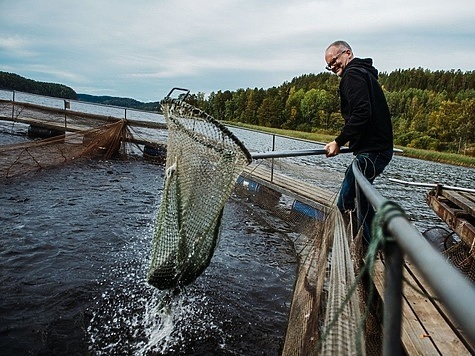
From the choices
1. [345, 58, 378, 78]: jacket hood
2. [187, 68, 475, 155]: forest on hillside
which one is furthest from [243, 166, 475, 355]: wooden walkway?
[187, 68, 475, 155]: forest on hillside

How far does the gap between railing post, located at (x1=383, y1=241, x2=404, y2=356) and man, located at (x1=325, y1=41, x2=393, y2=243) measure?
9.63 ft

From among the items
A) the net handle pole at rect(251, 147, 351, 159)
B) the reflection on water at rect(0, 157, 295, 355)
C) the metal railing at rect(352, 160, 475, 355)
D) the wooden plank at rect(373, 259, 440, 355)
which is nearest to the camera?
the metal railing at rect(352, 160, 475, 355)

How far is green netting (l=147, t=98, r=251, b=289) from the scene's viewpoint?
124 inches

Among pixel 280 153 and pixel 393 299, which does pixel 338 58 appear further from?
pixel 393 299

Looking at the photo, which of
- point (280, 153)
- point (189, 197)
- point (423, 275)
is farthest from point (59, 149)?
point (423, 275)

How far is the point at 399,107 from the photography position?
4203 inches

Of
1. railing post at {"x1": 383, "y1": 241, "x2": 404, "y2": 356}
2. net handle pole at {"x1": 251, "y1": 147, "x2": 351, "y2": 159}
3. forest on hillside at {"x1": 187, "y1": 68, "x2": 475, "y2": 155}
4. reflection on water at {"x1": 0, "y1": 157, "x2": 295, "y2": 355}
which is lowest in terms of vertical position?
reflection on water at {"x1": 0, "y1": 157, "x2": 295, "y2": 355}

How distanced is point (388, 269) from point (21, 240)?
620cm

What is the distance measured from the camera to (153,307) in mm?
4395

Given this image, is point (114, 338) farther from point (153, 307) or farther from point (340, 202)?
point (340, 202)

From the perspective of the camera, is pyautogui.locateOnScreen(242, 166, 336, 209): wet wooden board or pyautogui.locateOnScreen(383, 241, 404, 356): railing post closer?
pyautogui.locateOnScreen(383, 241, 404, 356): railing post

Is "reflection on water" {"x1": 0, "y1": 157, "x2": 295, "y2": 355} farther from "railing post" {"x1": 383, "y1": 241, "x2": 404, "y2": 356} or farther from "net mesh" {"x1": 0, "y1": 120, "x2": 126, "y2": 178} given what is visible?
"railing post" {"x1": 383, "y1": 241, "x2": 404, "y2": 356}

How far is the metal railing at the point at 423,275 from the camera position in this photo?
22.0 inches

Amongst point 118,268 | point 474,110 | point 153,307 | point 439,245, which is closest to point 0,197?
point 118,268
